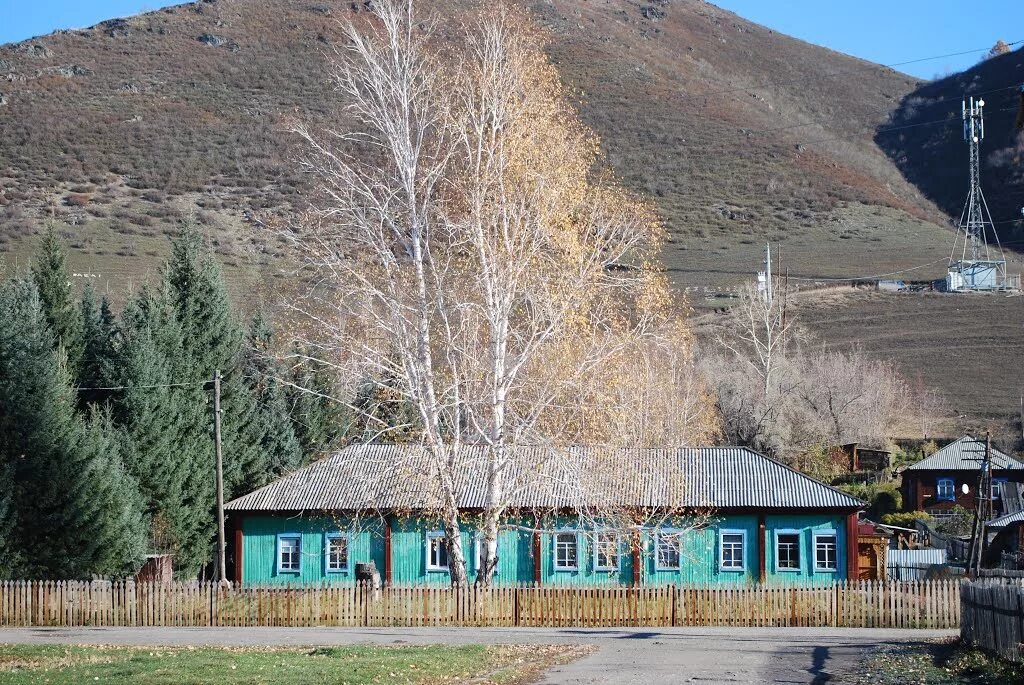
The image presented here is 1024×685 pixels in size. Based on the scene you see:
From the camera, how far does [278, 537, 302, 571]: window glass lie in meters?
36.7

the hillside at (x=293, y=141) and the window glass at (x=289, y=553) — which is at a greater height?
the hillside at (x=293, y=141)

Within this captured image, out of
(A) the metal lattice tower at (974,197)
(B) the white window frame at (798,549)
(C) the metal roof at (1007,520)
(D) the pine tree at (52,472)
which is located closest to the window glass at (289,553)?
(D) the pine tree at (52,472)

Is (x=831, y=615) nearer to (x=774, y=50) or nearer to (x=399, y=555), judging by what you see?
(x=399, y=555)

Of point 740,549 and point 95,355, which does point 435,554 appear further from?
point 95,355

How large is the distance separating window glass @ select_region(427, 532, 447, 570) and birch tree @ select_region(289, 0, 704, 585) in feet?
28.7

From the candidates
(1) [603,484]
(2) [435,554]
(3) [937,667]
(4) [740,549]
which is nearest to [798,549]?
(4) [740,549]

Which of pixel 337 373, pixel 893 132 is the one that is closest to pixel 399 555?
pixel 337 373

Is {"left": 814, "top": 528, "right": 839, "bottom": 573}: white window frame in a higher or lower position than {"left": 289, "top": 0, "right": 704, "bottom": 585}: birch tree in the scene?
lower

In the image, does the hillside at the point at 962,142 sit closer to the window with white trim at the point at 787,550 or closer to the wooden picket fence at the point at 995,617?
the window with white trim at the point at 787,550

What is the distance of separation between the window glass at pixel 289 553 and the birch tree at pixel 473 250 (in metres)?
10.8

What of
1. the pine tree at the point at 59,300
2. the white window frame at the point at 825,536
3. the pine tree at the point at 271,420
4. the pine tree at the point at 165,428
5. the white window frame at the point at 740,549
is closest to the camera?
the white window frame at the point at 825,536

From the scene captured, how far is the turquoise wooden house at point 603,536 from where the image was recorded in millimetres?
34875

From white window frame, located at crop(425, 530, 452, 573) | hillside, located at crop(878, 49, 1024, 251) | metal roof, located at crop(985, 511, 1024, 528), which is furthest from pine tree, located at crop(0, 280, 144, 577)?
hillside, located at crop(878, 49, 1024, 251)

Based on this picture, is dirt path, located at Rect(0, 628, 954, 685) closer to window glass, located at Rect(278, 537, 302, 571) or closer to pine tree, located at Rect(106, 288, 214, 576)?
window glass, located at Rect(278, 537, 302, 571)
